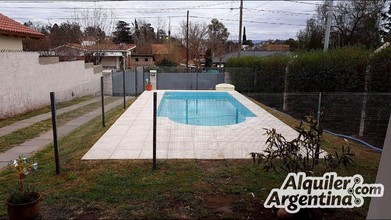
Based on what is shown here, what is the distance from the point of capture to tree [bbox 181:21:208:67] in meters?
33.2

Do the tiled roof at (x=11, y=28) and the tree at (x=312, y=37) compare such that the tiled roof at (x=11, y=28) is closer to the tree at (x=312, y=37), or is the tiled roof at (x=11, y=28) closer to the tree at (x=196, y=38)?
the tree at (x=312, y=37)

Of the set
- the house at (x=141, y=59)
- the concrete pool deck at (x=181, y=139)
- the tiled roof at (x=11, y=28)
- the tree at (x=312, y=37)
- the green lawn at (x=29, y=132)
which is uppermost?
the tree at (x=312, y=37)

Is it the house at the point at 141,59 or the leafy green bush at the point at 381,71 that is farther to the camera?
the house at the point at 141,59

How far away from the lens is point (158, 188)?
12.2ft

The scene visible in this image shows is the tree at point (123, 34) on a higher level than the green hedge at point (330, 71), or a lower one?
higher

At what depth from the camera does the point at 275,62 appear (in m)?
11.8

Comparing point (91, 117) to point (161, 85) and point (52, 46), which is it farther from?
point (52, 46)

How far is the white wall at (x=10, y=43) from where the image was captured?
1073 centimetres

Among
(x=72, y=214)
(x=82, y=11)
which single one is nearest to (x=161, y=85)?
(x=82, y=11)

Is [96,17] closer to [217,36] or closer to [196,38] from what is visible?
[196,38]

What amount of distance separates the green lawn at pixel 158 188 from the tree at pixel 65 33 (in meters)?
23.2

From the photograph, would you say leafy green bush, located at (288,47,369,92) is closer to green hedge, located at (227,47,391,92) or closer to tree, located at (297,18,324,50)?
green hedge, located at (227,47,391,92)

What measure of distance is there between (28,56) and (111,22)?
1652cm

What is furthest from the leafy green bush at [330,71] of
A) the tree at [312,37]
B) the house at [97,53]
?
the house at [97,53]
